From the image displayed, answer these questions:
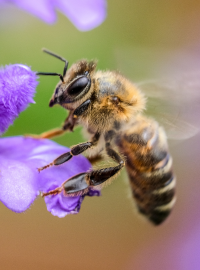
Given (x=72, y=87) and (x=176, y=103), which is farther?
(x=176, y=103)

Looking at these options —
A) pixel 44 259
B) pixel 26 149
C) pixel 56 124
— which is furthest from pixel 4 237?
pixel 26 149

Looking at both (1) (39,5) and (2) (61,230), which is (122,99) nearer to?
(1) (39,5)

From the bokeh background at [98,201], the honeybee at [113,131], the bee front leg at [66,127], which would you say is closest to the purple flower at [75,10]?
the honeybee at [113,131]

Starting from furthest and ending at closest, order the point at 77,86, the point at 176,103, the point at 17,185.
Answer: the point at 176,103
the point at 77,86
the point at 17,185

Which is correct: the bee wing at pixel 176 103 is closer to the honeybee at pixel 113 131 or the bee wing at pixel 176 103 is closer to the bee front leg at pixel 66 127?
the honeybee at pixel 113 131

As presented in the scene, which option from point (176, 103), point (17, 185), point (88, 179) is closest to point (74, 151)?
point (88, 179)

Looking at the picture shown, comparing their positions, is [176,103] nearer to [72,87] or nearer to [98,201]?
[72,87]

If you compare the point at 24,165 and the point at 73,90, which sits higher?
the point at 73,90
